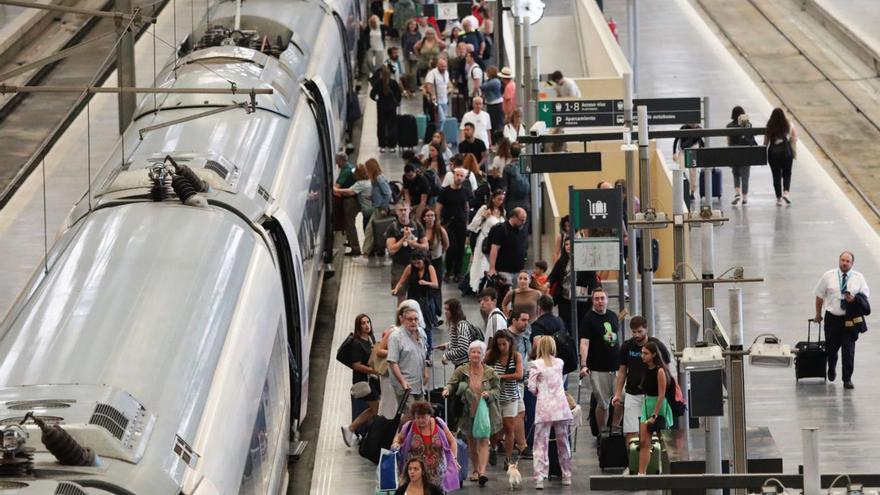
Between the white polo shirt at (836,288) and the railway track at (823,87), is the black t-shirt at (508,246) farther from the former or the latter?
the railway track at (823,87)

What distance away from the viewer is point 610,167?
84.7ft

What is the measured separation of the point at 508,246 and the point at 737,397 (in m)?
8.90

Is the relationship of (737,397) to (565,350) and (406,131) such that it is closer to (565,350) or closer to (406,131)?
(565,350)

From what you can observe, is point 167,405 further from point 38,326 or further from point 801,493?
point 801,493

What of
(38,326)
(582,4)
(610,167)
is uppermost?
(582,4)

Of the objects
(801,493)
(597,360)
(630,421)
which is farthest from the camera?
(597,360)

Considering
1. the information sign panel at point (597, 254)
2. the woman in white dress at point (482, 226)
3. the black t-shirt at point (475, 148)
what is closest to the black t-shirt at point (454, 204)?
the woman in white dress at point (482, 226)

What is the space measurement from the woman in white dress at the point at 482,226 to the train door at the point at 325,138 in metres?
1.85

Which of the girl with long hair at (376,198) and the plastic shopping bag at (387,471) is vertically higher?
the girl with long hair at (376,198)

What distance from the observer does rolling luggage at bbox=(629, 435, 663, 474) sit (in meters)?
14.9

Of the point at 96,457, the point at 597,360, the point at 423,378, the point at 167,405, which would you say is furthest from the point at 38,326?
the point at 597,360

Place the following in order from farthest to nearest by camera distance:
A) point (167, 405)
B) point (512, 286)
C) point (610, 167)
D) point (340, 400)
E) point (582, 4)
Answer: point (582, 4), point (610, 167), point (512, 286), point (340, 400), point (167, 405)

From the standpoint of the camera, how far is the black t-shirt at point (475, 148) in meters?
26.1

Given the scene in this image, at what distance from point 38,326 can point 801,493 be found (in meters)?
5.15
